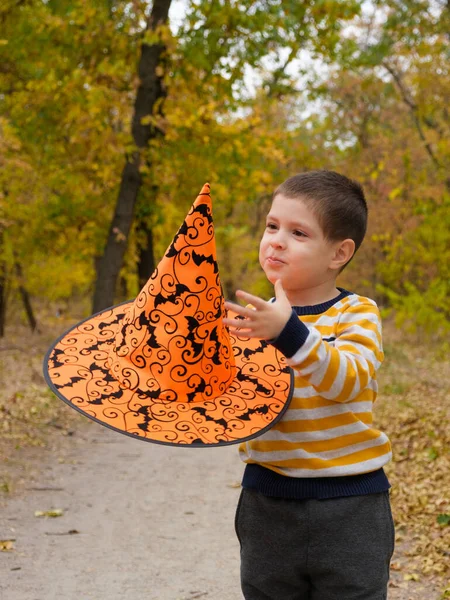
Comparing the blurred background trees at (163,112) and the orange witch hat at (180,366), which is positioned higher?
the blurred background trees at (163,112)

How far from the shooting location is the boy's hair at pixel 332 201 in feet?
6.64

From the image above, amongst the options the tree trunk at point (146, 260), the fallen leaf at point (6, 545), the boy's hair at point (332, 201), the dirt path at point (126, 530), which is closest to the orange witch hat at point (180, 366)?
the boy's hair at point (332, 201)

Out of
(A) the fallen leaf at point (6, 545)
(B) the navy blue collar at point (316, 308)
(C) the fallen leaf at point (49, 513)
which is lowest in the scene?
(C) the fallen leaf at point (49, 513)

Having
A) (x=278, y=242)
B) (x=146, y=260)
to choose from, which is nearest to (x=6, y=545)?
(x=278, y=242)

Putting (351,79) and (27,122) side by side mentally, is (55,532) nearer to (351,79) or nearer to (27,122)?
(27,122)

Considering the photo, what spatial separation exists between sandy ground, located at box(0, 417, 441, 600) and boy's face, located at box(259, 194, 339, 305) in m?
2.40

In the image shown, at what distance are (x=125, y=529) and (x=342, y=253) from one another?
135 inches

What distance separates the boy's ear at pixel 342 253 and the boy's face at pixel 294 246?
0.01 meters

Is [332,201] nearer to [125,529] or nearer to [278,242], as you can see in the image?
[278,242]

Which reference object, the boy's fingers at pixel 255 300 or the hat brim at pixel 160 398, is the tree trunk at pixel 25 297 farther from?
the boy's fingers at pixel 255 300

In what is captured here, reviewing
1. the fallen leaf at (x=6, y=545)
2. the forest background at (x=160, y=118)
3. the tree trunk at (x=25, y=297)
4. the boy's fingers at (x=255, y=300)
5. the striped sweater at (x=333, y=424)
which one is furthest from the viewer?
the tree trunk at (x=25, y=297)

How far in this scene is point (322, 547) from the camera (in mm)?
1998

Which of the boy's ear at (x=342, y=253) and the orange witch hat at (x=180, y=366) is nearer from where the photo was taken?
the orange witch hat at (x=180, y=366)

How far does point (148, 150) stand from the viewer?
11.0m
